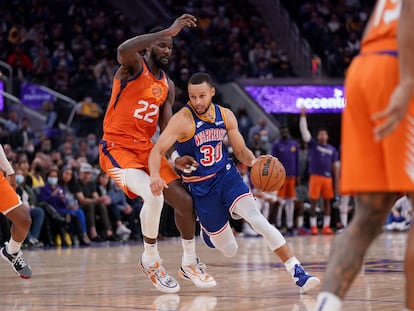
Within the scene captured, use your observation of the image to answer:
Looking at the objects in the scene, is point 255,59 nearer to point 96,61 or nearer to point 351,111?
Result: point 96,61

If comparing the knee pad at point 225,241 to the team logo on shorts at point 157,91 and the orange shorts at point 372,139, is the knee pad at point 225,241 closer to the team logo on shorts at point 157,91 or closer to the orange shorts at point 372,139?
the team logo on shorts at point 157,91

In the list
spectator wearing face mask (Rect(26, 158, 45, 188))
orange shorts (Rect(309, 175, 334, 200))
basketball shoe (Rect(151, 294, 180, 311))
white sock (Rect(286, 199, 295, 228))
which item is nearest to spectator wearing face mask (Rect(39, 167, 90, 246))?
spectator wearing face mask (Rect(26, 158, 45, 188))

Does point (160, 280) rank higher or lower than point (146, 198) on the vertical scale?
lower

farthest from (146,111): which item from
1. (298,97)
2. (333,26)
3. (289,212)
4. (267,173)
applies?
(333,26)

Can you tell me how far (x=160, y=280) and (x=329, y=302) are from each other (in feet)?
10.5

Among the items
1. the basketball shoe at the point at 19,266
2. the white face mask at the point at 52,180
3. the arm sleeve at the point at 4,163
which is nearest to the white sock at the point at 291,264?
the basketball shoe at the point at 19,266

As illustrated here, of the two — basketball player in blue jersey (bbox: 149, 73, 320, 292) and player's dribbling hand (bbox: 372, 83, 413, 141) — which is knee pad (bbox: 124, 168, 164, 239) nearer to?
basketball player in blue jersey (bbox: 149, 73, 320, 292)

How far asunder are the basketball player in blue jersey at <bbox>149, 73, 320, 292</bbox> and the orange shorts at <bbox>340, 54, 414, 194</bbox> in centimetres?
314

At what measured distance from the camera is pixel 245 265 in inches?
364

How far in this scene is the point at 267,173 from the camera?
22.4ft

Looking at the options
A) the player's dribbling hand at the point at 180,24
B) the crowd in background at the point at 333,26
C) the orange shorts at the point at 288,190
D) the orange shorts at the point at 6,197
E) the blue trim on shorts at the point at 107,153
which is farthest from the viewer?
the crowd in background at the point at 333,26

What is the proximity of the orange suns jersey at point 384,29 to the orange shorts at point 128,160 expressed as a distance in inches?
133

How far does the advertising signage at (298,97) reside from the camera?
20.2m

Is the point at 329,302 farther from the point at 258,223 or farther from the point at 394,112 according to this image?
the point at 258,223
